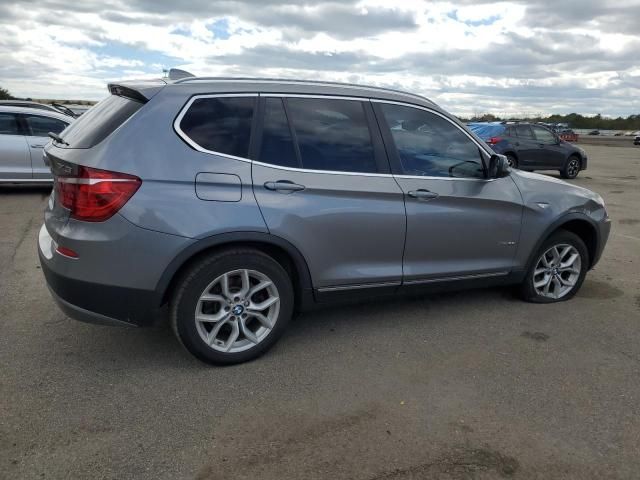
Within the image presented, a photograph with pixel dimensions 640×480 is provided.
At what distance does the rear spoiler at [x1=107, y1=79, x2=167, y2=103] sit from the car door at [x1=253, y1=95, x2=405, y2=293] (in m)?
0.67

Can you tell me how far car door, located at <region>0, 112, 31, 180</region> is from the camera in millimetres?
9578

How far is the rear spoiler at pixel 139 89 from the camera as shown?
11.0 ft

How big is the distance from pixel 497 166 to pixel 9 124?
347 inches

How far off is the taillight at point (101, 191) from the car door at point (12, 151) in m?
7.63

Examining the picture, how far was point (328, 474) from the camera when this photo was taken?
2.56 meters

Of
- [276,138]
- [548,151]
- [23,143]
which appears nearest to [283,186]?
[276,138]

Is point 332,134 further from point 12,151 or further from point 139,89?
point 12,151

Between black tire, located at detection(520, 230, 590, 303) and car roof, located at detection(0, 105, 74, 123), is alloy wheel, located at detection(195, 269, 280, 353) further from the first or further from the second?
car roof, located at detection(0, 105, 74, 123)

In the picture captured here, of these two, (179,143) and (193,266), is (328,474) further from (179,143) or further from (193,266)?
(179,143)

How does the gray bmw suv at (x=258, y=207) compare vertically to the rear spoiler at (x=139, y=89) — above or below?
below

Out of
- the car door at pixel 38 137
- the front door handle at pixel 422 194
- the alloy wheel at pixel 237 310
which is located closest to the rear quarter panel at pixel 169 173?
the alloy wheel at pixel 237 310

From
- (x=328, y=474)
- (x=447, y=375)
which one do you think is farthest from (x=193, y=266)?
(x=447, y=375)

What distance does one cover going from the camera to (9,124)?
31.8 ft

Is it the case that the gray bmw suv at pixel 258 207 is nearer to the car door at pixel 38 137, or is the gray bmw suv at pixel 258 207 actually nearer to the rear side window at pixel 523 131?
the car door at pixel 38 137
